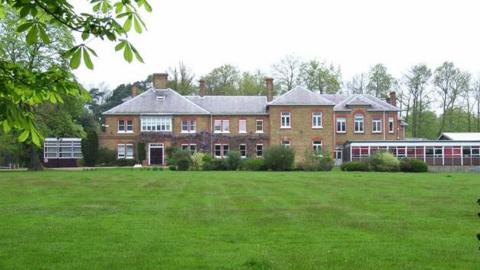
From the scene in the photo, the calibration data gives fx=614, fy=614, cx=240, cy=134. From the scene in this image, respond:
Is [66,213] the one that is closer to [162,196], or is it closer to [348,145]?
[162,196]

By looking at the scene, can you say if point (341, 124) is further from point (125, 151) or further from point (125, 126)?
point (125, 151)

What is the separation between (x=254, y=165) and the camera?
44688 mm

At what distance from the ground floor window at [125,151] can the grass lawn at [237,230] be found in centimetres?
3649

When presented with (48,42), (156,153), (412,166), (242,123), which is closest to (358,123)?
(242,123)

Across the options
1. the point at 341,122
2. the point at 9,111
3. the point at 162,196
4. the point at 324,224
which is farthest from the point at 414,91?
the point at 9,111

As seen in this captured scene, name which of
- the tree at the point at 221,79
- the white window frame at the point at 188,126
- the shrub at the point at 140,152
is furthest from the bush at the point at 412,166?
the tree at the point at 221,79

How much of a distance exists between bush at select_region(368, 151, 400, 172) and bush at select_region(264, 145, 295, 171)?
19.5 ft

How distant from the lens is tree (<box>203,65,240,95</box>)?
80.1 m

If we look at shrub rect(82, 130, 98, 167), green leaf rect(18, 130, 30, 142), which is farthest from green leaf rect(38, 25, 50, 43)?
shrub rect(82, 130, 98, 167)

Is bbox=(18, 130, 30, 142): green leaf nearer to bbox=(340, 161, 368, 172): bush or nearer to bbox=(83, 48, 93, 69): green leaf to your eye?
bbox=(83, 48, 93, 69): green leaf

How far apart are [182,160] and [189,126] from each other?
14327 millimetres

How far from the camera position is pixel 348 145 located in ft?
183

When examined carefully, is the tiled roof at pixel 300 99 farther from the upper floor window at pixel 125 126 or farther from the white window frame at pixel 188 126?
the upper floor window at pixel 125 126

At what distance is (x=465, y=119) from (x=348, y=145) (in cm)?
2706
